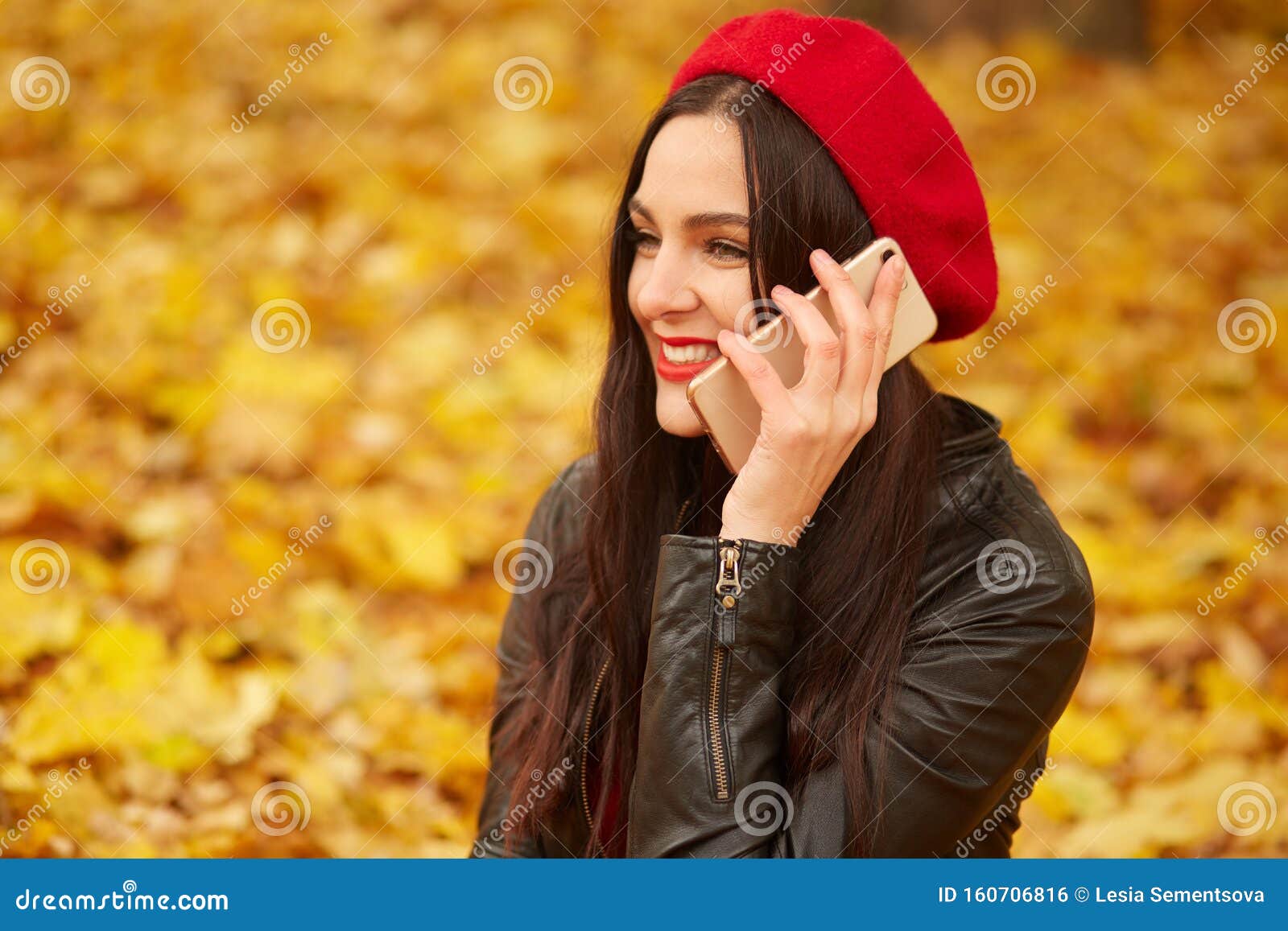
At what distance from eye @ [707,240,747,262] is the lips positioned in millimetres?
143

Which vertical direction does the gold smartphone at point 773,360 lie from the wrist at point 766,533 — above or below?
above

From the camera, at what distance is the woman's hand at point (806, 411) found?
1.76 metres

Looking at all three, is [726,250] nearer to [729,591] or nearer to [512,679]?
[729,591]

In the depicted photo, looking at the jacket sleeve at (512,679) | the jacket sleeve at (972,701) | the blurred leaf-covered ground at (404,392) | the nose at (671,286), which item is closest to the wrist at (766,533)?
the jacket sleeve at (972,701)

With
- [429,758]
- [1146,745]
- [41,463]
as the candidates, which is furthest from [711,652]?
[41,463]

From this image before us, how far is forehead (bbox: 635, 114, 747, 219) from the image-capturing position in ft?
6.13

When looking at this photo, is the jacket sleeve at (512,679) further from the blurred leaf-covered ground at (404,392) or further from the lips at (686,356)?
the lips at (686,356)

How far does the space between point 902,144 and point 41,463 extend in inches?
108

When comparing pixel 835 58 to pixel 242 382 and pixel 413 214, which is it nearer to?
pixel 242 382

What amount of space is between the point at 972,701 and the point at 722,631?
0.40m

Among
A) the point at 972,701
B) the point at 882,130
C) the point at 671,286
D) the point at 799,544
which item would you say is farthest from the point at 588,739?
the point at 882,130

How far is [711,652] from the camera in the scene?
5.86ft

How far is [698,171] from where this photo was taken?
1.88m

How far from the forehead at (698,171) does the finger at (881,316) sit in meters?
0.26
